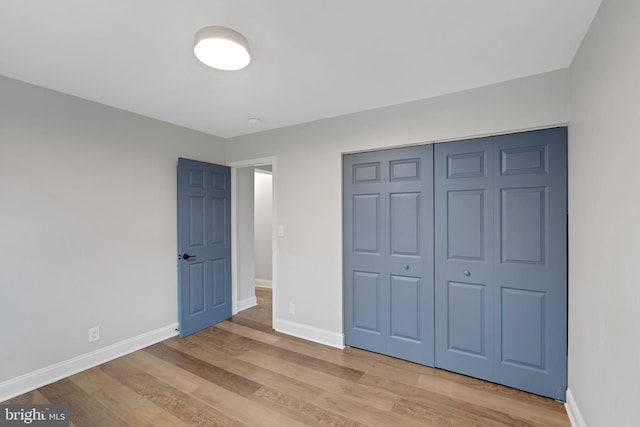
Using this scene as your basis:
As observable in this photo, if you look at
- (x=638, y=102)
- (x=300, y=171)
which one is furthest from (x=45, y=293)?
(x=638, y=102)

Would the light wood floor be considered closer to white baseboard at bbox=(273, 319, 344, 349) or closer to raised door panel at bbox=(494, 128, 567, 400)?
white baseboard at bbox=(273, 319, 344, 349)

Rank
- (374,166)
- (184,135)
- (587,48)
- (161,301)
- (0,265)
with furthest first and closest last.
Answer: (184,135)
(161,301)
(374,166)
(0,265)
(587,48)

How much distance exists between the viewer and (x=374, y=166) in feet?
9.22

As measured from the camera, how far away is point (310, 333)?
3141 mm

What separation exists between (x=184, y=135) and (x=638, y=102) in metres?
3.70

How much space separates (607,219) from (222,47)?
2.22 m

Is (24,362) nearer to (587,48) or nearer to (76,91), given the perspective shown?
(76,91)

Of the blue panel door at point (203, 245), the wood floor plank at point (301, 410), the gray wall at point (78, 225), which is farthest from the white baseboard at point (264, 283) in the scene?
the wood floor plank at point (301, 410)

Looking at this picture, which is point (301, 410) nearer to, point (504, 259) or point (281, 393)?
point (281, 393)

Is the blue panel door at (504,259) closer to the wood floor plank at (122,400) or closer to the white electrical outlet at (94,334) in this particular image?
the wood floor plank at (122,400)

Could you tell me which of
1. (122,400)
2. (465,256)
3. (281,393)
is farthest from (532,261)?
(122,400)

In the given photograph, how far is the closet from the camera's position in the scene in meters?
2.09

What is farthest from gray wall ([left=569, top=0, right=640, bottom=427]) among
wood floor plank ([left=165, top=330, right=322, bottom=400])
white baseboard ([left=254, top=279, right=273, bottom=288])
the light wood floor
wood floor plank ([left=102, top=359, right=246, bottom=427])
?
white baseboard ([left=254, top=279, right=273, bottom=288])

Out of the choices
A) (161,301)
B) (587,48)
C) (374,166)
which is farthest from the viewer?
(161,301)
